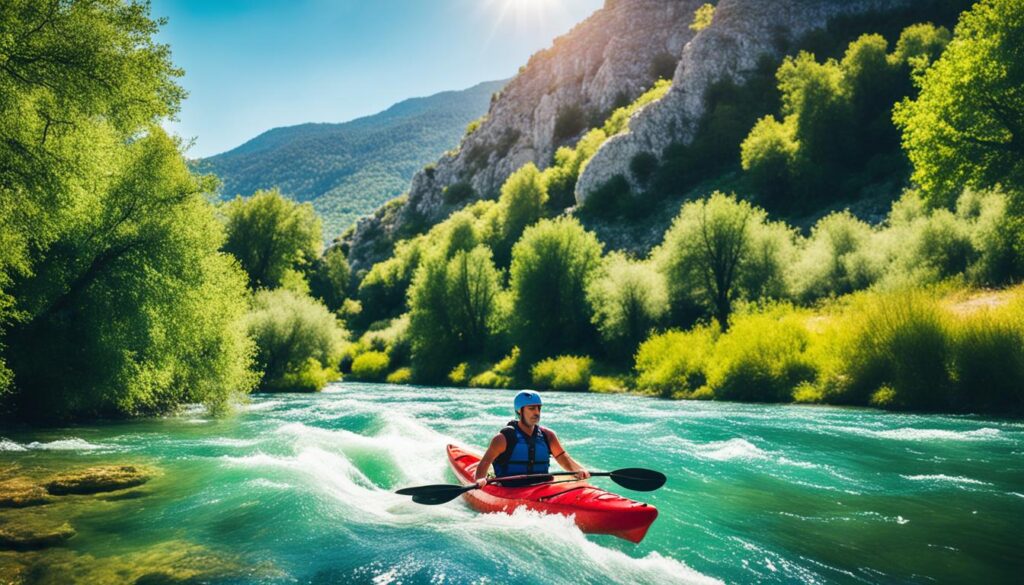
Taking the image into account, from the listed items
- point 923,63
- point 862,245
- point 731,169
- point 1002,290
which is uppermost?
point 731,169

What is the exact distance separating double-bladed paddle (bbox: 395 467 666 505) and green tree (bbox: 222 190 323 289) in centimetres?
3703

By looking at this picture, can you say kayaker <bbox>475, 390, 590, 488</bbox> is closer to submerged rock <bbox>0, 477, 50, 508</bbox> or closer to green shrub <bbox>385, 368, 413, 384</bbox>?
submerged rock <bbox>0, 477, 50, 508</bbox>

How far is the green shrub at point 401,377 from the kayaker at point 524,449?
3561 centimetres

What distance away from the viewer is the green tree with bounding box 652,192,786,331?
2830 centimetres

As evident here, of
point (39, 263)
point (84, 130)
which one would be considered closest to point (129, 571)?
point (84, 130)

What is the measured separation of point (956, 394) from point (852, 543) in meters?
12.4

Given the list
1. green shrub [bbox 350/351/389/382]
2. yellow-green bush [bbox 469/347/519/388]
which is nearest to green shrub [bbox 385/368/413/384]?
green shrub [bbox 350/351/389/382]

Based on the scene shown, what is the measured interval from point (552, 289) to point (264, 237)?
71.2 ft

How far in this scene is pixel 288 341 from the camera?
32.0m

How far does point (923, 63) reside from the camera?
1909cm

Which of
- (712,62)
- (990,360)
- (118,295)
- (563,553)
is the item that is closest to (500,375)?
(118,295)

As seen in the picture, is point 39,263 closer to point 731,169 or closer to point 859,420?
point 859,420

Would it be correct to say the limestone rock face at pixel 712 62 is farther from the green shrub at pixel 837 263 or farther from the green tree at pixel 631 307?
the green shrub at pixel 837 263

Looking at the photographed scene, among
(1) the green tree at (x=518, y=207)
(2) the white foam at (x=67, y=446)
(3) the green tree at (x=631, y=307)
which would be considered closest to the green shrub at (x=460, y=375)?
(3) the green tree at (x=631, y=307)
